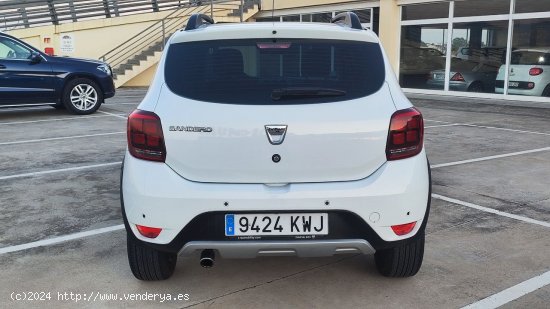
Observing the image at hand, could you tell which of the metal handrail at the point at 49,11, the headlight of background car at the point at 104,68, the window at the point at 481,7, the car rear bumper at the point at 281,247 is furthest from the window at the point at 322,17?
the car rear bumper at the point at 281,247

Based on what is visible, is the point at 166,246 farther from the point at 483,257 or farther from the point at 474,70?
the point at 474,70

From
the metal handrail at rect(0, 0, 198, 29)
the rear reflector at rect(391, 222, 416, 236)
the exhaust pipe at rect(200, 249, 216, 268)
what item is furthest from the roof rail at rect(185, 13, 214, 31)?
the metal handrail at rect(0, 0, 198, 29)

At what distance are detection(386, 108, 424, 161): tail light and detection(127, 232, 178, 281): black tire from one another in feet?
4.79

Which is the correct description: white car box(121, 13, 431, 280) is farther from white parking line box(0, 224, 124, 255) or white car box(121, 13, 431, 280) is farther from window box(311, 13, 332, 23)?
window box(311, 13, 332, 23)

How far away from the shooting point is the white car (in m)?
2.71

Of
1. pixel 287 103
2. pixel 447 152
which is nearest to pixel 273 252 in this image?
pixel 287 103

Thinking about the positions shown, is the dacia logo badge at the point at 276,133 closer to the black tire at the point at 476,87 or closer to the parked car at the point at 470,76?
the parked car at the point at 470,76

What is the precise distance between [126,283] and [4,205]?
2.28 m

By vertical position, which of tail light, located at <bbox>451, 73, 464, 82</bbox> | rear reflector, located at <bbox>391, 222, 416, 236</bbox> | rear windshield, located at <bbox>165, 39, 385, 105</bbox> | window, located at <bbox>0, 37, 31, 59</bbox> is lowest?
rear reflector, located at <bbox>391, 222, 416, 236</bbox>

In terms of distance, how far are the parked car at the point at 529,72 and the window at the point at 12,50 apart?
11.4m

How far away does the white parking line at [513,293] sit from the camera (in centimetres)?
296

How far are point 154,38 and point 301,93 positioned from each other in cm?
1904

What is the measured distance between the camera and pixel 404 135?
2.83m

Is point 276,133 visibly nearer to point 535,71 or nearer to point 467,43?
point 535,71
